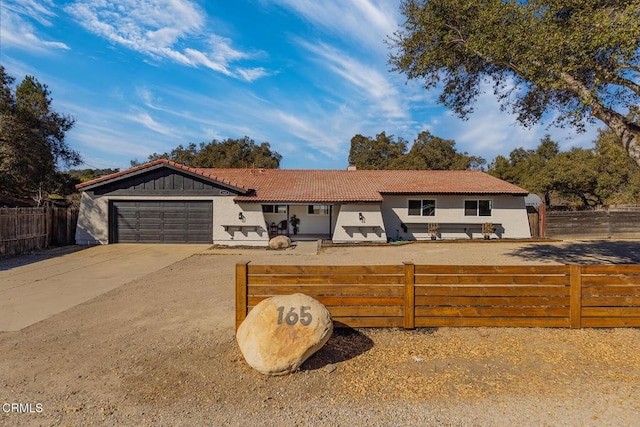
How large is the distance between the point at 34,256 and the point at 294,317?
14.2m

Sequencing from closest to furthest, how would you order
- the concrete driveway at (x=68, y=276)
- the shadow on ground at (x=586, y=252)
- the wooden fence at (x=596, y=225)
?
the concrete driveway at (x=68, y=276) < the shadow on ground at (x=586, y=252) < the wooden fence at (x=596, y=225)

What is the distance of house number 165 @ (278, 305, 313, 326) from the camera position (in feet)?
13.7

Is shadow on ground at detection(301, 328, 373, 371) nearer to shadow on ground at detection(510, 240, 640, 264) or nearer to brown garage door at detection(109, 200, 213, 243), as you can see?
shadow on ground at detection(510, 240, 640, 264)

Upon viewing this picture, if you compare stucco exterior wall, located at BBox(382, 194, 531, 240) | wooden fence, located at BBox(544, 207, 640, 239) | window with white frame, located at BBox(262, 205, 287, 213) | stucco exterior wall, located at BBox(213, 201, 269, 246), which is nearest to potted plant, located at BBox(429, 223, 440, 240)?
stucco exterior wall, located at BBox(382, 194, 531, 240)

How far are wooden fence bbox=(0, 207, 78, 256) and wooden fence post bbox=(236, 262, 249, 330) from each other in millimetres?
13246

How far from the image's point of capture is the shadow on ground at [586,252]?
12.5m

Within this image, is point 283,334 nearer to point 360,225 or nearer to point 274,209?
point 360,225

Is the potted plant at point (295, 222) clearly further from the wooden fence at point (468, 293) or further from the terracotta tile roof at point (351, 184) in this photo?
the wooden fence at point (468, 293)

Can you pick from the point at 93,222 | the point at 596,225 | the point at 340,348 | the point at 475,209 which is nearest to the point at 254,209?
the point at 93,222

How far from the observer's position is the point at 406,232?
63.1 ft

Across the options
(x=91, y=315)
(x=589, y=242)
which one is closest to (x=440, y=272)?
(x=91, y=315)

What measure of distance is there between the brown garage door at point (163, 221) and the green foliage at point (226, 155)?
2777 cm

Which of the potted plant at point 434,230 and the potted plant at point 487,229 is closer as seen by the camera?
the potted plant at point 487,229

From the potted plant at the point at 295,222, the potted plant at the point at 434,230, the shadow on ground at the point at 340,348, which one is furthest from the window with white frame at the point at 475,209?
the shadow on ground at the point at 340,348
